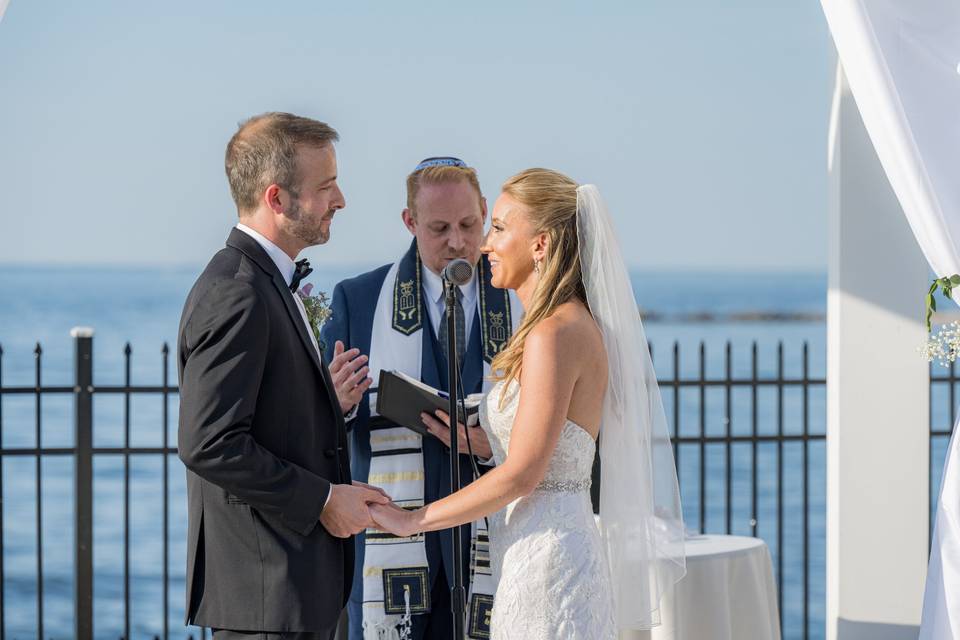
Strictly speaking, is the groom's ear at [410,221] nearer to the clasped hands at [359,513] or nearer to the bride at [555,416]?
the bride at [555,416]

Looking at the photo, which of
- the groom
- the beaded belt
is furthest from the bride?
the groom

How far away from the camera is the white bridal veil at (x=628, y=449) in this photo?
314 centimetres

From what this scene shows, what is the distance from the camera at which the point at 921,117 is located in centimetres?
408

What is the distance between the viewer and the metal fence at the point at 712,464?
5879 mm

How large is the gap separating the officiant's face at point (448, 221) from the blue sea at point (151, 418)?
1997mm

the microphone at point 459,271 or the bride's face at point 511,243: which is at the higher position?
the bride's face at point 511,243

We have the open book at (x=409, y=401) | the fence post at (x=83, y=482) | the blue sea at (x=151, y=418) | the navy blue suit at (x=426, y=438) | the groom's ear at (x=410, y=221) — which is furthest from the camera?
the blue sea at (x=151, y=418)

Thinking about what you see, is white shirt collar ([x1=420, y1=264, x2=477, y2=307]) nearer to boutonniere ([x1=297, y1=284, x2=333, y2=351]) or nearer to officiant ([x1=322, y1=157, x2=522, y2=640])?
officiant ([x1=322, y1=157, x2=522, y2=640])

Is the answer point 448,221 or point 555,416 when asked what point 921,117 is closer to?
point 448,221

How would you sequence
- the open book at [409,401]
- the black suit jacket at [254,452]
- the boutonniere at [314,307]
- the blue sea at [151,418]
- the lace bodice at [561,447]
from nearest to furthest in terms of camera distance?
the black suit jacket at [254,452] → the lace bodice at [561,447] → the boutonniere at [314,307] → the open book at [409,401] → the blue sea at [151,418]

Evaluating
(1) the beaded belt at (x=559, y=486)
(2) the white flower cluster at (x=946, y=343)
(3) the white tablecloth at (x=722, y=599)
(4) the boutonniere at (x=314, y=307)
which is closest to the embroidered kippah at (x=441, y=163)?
(4) the boutonniere at (x=314, y=307)

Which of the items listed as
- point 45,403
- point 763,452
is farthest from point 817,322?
point 45,403

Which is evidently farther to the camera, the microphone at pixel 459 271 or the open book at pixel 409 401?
the open book at pixel 409 401

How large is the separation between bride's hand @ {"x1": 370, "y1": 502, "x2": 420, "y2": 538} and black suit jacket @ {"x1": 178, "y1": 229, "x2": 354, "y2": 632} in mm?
109
